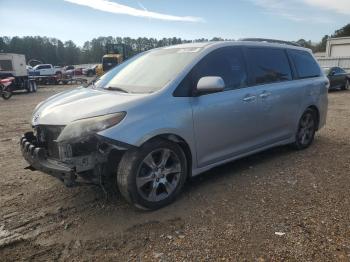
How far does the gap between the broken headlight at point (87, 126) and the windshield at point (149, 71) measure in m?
0.69

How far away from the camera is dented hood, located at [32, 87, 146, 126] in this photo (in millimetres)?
3578

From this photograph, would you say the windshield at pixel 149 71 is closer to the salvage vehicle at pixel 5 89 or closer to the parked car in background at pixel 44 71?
the salvage vehicle at pixel 5 89

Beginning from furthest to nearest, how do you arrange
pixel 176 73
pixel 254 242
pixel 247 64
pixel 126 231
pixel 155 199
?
pixel 247 64 < pixel 176 73 < pixel 155 199 < pixel 126 231 < pixel 254 242

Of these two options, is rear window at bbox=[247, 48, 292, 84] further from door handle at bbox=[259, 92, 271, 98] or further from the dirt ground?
the dirt ground

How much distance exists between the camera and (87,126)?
11.3ft

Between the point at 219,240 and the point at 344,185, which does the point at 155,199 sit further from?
the point at 344,185

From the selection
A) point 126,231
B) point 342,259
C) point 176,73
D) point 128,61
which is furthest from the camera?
point 128,61

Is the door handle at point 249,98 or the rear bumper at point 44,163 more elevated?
the door handle at point 249,98

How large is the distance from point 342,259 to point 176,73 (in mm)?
2521

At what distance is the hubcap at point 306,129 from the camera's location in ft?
20.2

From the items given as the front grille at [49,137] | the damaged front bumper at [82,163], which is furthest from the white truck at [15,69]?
the damaged front bumper at [82,163]

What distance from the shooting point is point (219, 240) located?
3240 mm

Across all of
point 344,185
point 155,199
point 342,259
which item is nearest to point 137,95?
point 155,199

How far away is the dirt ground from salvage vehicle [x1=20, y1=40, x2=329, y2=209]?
1.06 ft
